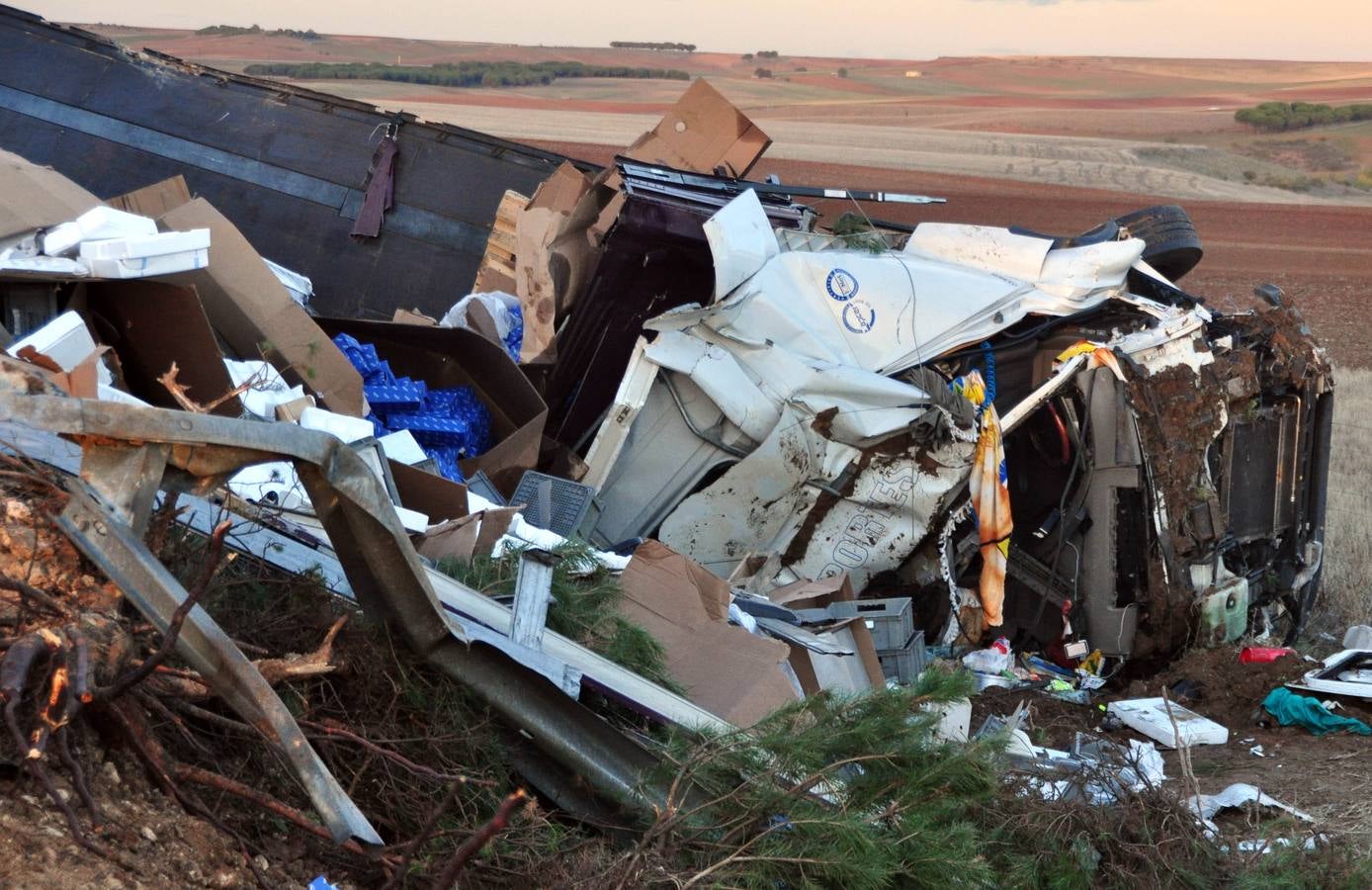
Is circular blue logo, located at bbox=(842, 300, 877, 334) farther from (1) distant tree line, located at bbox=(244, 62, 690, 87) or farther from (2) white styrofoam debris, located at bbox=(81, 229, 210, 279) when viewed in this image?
(1) distant tree line, located at bbox=(244, 62, 690, 87)

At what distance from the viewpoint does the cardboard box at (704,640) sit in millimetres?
4223

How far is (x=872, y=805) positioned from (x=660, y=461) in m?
3.24

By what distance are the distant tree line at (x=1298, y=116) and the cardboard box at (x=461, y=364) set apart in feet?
179

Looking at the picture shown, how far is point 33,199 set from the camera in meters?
5.38

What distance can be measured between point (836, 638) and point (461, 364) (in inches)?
104

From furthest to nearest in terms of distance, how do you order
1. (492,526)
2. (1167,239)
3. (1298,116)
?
(1298,116)
(1167,239)
(492,526)

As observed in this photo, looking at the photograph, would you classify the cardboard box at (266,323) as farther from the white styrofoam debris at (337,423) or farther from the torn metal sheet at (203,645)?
the torn metal sheet at (203,645)

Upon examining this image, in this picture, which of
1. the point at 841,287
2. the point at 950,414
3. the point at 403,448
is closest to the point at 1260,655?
the point at 950,414

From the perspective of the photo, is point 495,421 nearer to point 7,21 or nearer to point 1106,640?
point 1106,640

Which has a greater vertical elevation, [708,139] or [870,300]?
[708,139]

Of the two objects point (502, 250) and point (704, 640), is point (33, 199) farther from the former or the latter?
point (502, 250)

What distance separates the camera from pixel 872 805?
3344 mm

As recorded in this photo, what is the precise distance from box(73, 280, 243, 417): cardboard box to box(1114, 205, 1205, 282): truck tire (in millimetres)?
4551

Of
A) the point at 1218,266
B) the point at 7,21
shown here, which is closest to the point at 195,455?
the point at 7,21
